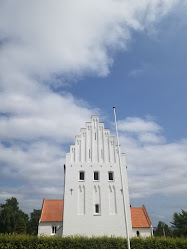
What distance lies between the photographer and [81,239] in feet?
59.7

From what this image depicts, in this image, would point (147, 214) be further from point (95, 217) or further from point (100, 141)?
point (100, 141)

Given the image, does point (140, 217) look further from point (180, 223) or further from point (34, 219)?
point (34, 219)

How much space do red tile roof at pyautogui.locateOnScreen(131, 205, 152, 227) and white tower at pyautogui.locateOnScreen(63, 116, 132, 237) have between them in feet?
36.8

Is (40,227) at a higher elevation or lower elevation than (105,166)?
lower

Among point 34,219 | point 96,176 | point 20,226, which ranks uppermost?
point 96,176

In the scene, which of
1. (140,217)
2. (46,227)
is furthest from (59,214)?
(140,217)

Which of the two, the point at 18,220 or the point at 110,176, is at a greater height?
the point at 110,176

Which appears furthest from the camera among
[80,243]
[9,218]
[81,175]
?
[9,218]

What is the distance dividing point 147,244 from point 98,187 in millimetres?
8162

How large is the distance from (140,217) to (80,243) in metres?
19.3

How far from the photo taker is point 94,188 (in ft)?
78.2

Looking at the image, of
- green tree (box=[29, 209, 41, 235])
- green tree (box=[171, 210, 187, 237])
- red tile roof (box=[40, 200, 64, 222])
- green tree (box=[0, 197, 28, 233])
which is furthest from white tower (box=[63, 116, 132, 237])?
green tree (box=[29, 209, 41, 235])

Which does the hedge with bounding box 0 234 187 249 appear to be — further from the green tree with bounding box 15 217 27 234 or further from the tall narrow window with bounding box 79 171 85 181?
the green tree with bounding box 15 217 27 234

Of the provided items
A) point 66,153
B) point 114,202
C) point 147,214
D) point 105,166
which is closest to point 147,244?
point 114,202
